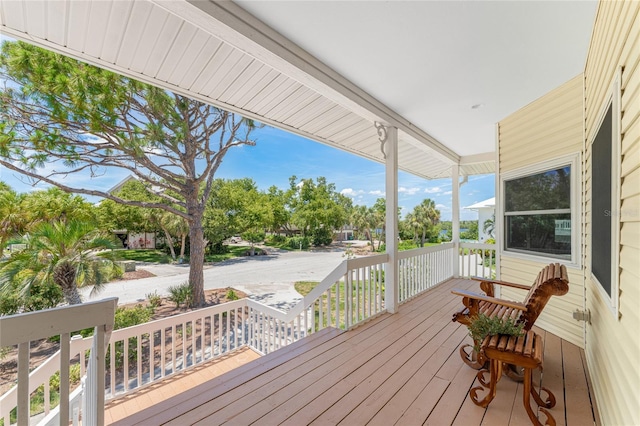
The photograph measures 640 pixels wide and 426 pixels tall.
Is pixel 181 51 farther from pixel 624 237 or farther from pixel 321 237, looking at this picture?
pixel 321 237

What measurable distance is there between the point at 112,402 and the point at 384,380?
340cm

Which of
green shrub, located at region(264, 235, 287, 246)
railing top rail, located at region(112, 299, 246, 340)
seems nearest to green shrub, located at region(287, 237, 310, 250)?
green shrub, located at region(264, 235, 287, 246)

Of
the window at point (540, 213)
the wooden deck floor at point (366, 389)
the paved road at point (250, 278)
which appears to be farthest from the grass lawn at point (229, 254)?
the window at point (540, 213)

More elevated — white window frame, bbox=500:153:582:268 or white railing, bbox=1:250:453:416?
white window frame, bbox=500:153:582:268

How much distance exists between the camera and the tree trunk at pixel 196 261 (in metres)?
9.05

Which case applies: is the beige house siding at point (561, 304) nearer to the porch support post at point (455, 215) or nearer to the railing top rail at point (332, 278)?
the railing top rail at point (332, 278)

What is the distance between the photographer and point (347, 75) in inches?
108

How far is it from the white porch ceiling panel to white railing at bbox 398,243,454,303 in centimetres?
232

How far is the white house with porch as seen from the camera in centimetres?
144

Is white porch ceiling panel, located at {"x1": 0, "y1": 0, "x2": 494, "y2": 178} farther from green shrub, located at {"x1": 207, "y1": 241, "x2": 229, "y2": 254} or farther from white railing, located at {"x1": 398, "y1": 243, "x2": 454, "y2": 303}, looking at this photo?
green shrub, located at {"x1": 207, "y1": 241, "x2": 229, "y2": 254}

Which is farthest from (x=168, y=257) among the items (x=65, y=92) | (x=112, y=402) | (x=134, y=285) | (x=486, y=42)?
(x=486, y=42)

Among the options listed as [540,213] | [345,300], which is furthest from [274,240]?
[540,213]

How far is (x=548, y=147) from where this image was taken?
10.6 ft

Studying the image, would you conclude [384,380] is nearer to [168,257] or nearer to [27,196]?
[27,196]
